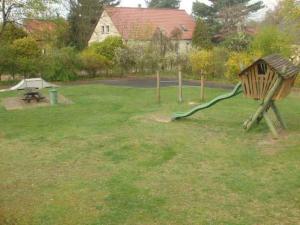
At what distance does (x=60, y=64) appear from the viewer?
26.2 m

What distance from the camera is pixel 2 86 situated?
78.3 feet

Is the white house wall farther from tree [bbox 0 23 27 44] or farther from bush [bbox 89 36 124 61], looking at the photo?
tree [bbox 0 23 27 44]

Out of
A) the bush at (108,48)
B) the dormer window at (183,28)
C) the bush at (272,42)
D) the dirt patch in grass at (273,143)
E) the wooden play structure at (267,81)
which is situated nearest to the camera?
the dirt patch in grass at (273,143)

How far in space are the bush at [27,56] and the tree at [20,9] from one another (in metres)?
3.00

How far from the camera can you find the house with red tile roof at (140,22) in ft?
123

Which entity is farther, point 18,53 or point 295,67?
point 18,53

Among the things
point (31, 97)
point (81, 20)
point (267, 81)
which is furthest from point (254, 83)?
point (81, 20)

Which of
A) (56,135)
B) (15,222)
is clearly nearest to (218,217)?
(15,222)

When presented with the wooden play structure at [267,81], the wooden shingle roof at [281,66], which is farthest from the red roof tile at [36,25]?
the wooden shingle roof at [281,66]

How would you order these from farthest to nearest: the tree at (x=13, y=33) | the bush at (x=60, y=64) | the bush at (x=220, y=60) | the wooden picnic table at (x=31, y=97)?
the tree at (x=13, y=33) < the bush at (x=60, y=64) < the bush at (x=220, y=60) < the wooden picnic table at (x=31, y=97)

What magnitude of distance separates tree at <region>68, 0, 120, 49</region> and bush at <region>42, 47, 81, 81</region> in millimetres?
12423

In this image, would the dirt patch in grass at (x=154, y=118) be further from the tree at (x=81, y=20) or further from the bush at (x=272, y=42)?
the tree at (x=81, y=20)

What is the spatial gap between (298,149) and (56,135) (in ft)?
20.2

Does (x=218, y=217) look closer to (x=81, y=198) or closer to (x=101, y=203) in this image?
(x=101, y=203)
